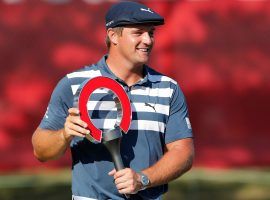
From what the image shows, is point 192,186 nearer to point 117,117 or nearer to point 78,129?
point 117,117

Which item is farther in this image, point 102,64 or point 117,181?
point 102,64

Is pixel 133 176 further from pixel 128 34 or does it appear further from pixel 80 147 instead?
pixel 128 34

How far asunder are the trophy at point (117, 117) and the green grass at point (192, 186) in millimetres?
4150

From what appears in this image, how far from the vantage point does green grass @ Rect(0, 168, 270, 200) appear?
8875 millimetres

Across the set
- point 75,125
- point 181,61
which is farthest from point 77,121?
point 181,61

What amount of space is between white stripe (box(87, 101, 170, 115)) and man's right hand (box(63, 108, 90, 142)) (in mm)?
339

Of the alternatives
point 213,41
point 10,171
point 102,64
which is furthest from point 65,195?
point 102,64

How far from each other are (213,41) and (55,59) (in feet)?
4.69

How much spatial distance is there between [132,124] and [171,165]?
29 centimetres

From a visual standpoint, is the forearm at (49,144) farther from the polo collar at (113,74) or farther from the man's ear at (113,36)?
the man's ear at (113,36)

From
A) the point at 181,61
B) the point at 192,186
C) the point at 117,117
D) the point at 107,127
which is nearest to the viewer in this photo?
the point at 117,117

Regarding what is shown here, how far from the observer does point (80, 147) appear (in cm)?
488

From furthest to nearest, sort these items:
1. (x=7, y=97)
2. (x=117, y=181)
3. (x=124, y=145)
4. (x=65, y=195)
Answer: (x=65, y=195) < (x=7, y=97) < (x=124, y=145) < (x=117, y=181)

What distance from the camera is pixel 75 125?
14.5 feet
